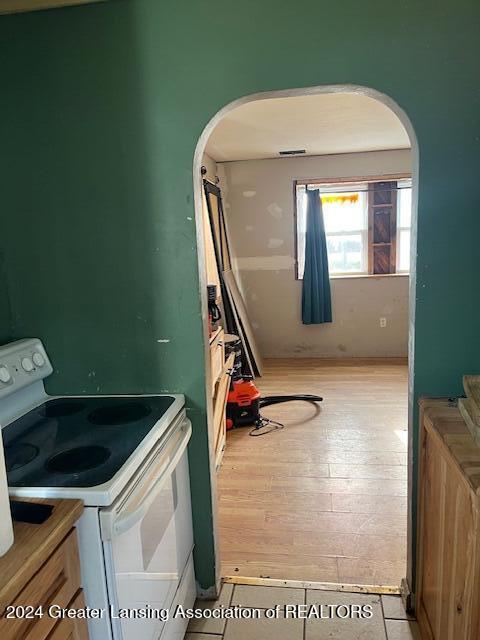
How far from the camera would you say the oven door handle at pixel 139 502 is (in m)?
1.04

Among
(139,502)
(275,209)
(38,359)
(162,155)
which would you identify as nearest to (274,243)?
(275,209)

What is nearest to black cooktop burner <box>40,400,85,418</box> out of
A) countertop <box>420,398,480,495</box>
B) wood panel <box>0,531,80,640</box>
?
wood panel <box>0,531,80,640</box>

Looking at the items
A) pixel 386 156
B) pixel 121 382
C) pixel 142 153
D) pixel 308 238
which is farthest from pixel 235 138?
pixel 121 382

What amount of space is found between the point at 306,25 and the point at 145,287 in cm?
100

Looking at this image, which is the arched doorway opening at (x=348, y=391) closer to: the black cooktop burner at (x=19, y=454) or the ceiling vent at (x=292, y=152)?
the ceiling vent at (x=292, y=152)

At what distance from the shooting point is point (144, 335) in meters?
1.68

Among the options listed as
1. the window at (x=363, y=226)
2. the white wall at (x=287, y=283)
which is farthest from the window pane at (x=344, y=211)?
the white wall at (x=287, y=283)

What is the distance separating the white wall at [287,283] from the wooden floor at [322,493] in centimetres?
118

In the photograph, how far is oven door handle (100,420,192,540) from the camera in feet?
3.42

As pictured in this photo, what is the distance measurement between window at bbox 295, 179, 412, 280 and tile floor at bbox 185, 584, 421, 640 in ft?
12.4

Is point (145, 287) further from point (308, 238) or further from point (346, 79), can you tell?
point (308, 238)

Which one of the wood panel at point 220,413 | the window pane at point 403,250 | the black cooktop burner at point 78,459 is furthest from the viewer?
the window pane at point 403,250

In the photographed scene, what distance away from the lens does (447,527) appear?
127 centimetres

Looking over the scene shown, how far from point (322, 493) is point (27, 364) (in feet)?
5.76
